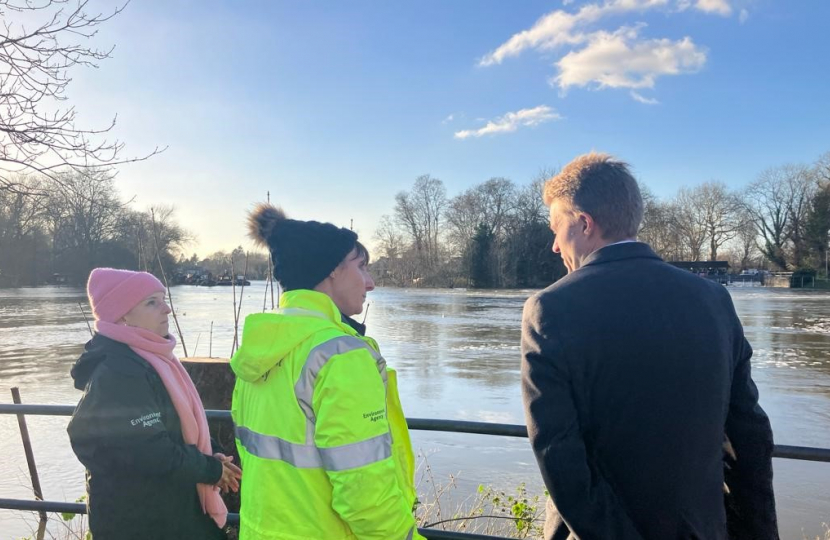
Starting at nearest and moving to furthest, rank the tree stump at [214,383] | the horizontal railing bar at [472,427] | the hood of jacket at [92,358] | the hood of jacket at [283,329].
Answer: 1. the hood of jacket at [283,329]
2. the horizontal railing bar at [472,427]
3. the hood of jacket at [92,358]
4. the tree stump at [214,383]

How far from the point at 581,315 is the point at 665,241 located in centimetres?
8134

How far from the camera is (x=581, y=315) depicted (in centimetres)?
172

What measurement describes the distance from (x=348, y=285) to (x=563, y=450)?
874 mm

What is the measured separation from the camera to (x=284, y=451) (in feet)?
5.86

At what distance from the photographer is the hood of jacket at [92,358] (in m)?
2.46

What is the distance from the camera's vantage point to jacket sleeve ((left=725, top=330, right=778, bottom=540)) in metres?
1.92

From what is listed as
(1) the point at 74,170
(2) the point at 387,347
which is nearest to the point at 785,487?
(1) the point at 74,170

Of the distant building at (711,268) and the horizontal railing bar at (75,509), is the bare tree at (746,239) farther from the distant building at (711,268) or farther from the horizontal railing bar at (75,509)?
the horizontal railing bar at (75,509)

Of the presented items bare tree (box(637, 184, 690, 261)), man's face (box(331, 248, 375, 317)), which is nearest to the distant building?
bare tree (box(637, 184, 690, 261))

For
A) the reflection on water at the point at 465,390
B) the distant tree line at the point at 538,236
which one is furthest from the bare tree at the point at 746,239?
the reflection on water at the point at 465,390

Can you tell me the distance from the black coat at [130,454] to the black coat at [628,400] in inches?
58.5

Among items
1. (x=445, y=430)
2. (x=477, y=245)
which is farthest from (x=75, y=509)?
(x=477, y=245)

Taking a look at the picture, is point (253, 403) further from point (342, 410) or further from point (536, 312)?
point (536, 312)

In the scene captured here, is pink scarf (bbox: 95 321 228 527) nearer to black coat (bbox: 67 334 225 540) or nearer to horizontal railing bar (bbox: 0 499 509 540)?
black coat (bbox: 67 334 225 540)
